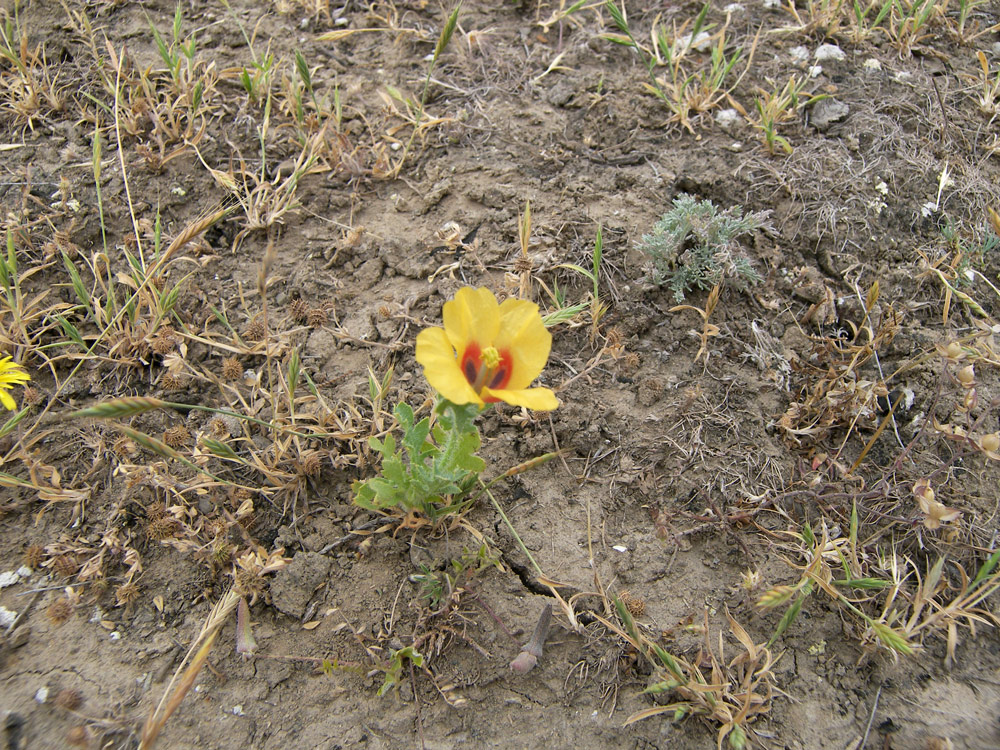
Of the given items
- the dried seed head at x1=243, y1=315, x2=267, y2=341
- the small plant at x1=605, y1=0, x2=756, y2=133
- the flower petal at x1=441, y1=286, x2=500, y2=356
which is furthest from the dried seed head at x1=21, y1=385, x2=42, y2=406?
the small plant at x1=605, y1=0, x2=756, y2=133

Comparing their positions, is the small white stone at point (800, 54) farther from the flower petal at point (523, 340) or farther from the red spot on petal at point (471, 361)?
the red spot on petal at point (471, 361)

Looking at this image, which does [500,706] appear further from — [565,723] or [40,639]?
[40,639]

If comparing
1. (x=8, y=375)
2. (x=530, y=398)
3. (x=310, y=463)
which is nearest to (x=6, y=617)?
(x=8, y=375)

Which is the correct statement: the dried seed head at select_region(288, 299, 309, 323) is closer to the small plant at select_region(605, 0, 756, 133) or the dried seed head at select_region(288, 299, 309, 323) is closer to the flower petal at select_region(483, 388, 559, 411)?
the flower petal at select_region(483, 388, 559, 411)

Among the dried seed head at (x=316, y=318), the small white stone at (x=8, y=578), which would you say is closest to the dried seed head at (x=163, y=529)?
the small white stone at (x=8, y=578)

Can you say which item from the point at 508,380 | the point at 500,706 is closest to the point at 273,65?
the point at 508,380

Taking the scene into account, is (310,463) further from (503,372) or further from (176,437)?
(503,372)
